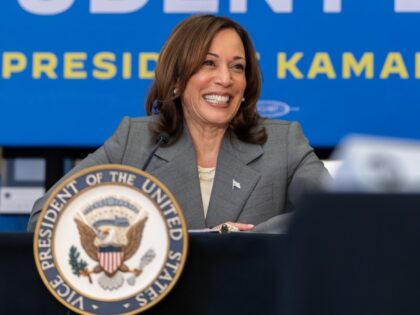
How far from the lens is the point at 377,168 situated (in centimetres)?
60

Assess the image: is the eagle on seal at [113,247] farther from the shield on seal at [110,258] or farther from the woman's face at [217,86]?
the woman's face at [217,86]

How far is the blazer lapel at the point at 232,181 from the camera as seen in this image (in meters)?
1.66

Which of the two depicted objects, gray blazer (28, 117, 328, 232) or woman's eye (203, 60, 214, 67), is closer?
gray blazer (28, 117, 328, 232)

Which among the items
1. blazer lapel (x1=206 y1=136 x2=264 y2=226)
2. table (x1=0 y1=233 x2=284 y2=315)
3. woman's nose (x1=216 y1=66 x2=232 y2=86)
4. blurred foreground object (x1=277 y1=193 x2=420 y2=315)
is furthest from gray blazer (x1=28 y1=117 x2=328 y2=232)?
blurred foreground object (x1=277 y1=193 x2=420 y2=315)

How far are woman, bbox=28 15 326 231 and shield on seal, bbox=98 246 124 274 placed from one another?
→ 2.38 ft

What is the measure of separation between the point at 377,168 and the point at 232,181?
110 cm

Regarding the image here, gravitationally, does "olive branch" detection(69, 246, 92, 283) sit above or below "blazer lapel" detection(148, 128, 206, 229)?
above

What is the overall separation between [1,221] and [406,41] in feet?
5.38

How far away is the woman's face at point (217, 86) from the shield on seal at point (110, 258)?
946 mm

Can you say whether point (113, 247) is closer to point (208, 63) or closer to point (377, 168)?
point (377, 168)

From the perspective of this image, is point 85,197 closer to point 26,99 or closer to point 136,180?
point 136,180

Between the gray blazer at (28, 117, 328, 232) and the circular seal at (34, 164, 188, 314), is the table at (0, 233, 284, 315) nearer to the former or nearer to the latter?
the circular seal at (34, 164, 188, 314)

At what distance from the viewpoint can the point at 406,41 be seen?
8.85ft

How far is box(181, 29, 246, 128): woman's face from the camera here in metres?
1.86
